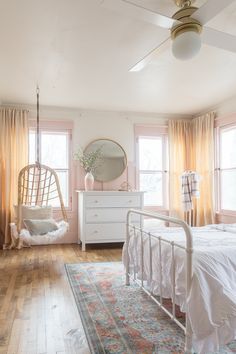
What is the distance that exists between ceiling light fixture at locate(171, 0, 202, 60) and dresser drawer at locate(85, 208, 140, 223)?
331 cm

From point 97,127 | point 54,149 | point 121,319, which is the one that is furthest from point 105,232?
point 121,319

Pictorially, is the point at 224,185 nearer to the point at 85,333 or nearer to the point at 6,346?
the point at 85,333

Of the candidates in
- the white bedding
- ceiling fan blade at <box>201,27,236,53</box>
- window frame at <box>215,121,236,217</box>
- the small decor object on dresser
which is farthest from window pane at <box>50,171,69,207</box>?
ceiling fan blade at <box>201,27,236,53</box>

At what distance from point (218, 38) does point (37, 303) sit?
2.66m

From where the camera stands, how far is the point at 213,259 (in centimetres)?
194

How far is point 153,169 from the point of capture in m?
5.88

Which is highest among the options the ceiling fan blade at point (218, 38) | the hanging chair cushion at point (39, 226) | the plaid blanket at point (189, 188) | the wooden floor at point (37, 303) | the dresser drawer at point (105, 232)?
the ceiling fan blade at point (218, 38)

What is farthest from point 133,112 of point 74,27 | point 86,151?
point 74,27

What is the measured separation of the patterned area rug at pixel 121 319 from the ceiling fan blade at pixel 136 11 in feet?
7.02

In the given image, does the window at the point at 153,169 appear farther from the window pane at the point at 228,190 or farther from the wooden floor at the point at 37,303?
the wooden floor at the point at 37,303

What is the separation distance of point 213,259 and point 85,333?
1050 mm

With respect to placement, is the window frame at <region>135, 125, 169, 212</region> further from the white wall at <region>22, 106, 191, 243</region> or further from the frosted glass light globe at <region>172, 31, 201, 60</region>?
the frosted glass light globe at <region>172, 31, 201, 60</region>

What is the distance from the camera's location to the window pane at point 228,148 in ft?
16.1

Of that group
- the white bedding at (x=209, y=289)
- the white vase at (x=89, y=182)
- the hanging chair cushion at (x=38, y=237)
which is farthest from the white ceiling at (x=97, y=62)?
the hanging chair cushion at (x=38, y=237)
